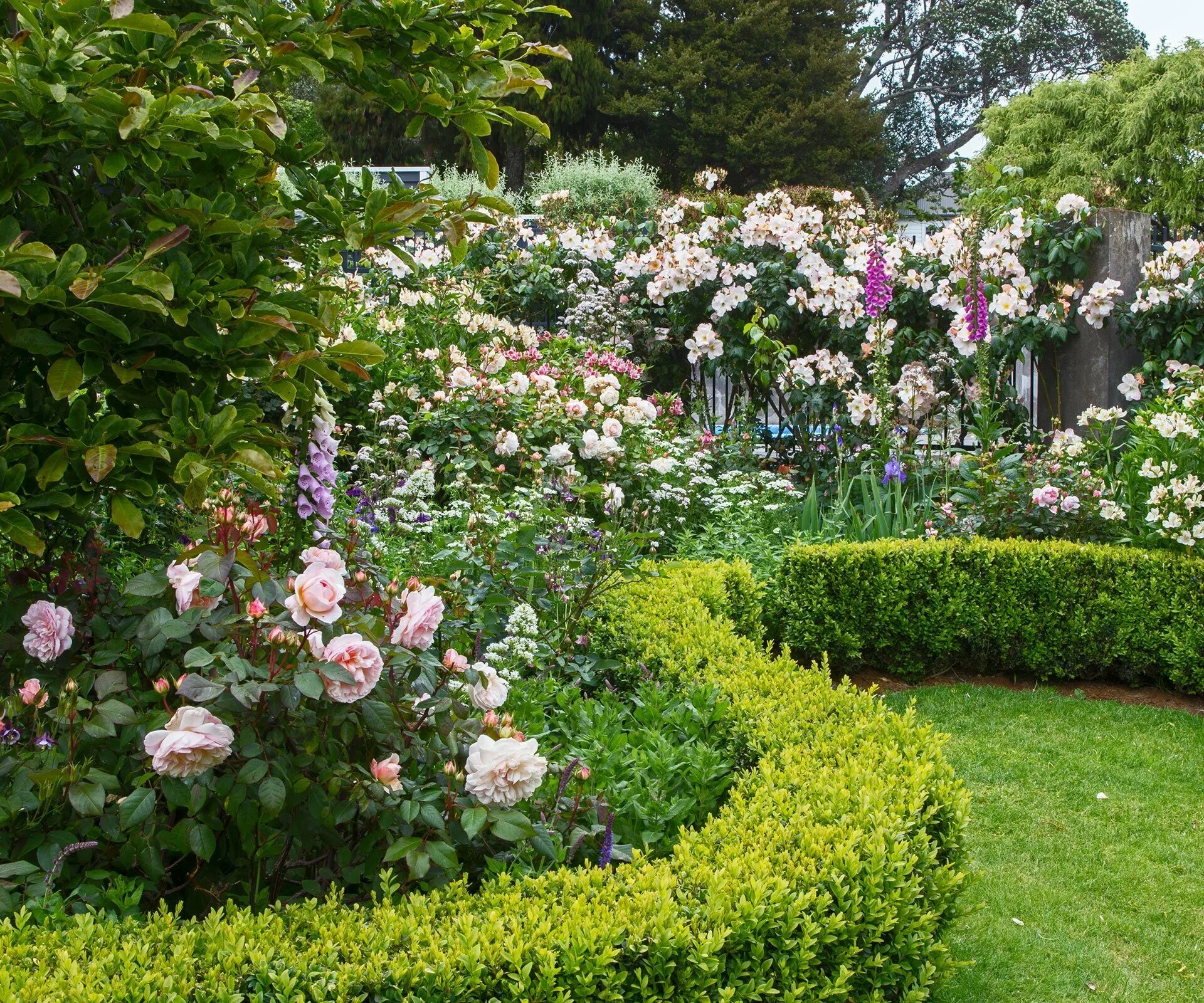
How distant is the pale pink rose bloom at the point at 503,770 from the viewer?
1.87 m

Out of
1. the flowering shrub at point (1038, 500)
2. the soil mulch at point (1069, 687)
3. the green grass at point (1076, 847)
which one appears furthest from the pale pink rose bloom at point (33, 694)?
the flowering shrub at point (1038, 500)

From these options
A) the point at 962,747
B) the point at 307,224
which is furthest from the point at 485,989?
the point at 962,747

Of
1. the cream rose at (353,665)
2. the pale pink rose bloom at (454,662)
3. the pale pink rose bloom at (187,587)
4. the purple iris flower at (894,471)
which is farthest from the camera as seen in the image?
the purple iris flower at (894,471)

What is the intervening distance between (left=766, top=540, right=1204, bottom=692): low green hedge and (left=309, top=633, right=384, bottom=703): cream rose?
145 inches

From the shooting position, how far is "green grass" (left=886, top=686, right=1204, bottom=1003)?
2949mm

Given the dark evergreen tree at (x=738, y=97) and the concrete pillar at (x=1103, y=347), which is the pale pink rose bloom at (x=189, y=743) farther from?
the dark evergreen tree at (x=738, y=97)

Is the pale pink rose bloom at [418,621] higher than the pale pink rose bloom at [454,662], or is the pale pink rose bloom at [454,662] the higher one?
the pale pink rose bloom at [418,621]

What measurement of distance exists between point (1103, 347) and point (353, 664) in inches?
280

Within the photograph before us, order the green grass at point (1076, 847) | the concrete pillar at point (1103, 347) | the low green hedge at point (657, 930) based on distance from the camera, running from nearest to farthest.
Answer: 1. the low green hedge at point (657, 930)
2. the green grass at point (1076, 847)
3. the concrete pillar at point (1103, 347)

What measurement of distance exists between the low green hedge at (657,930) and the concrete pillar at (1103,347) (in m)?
5.68

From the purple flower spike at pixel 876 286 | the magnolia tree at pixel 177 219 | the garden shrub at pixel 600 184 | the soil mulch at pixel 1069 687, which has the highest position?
the garden shrub at pixel 600 184

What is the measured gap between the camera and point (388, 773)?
6.22 feet

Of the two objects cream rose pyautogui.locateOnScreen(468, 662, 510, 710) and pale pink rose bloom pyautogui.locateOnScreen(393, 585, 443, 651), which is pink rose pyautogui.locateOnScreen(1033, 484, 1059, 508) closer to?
cream rose pyautogui.locateOnScreen(468, 662, 510, 710)

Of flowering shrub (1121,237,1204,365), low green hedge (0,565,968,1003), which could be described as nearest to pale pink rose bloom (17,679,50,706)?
low green hedge (0,565,968,1003)
